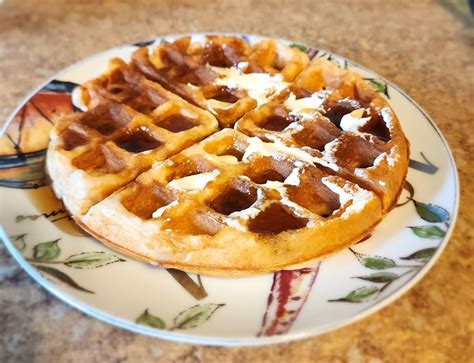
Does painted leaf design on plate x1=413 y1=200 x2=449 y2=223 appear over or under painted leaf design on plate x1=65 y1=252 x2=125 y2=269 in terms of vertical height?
over

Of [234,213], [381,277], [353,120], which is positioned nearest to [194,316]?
[234,213]

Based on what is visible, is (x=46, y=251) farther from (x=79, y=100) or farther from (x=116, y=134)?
(x=79, y=100)

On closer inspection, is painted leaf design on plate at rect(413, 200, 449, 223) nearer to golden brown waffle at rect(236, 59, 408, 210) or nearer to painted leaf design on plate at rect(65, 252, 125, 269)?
golden brown waffle at rect(236, 59, 408, 210)

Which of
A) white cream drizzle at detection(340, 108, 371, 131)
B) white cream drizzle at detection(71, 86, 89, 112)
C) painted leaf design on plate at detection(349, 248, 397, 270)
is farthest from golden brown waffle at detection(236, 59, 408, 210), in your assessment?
white cream drizzle at detection(71, 86, 89, 112)

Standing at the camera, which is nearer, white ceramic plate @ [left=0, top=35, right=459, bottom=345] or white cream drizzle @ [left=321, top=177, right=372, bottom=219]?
white ceramic plate @ [left=0, top=35, right=459, bottom=345]

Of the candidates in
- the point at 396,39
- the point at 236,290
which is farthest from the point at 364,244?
the point at 396,39

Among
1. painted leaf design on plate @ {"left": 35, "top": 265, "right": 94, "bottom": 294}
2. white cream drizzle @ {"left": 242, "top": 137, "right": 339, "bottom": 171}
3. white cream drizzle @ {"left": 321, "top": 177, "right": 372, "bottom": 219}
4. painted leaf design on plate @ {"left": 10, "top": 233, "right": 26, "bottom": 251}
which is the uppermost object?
white cream drizzle @ {"left": 242, "top": 137, "right": 339, "bottom": 171}

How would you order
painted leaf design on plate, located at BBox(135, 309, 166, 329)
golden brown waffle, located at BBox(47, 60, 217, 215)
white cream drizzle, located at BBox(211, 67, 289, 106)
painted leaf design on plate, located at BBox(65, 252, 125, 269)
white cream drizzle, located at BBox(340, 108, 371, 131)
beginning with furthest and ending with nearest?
white cream drizzle, located at BBox(211, 67, 289, 106), white cream drizzle, located at BBox(340, 108, 371, 131), golden brown waffle, located at BBox(47, 60, 217, 215), painted leaf design on plate, located at BBox(65, 252, 125, 269), painted leaf design on plate, located at BBox(135, 309, 166, 329)
